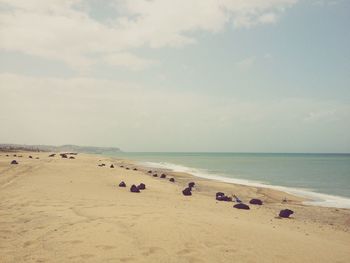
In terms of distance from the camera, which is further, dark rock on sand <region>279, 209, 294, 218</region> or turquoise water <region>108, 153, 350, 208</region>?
turquoise water <region>108, 153, 350, 208</region>

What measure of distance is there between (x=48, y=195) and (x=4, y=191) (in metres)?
2.72

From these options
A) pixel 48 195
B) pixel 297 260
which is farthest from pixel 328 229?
pixel 48 195

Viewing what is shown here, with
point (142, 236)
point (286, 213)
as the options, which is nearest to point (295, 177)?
point (286, 213)

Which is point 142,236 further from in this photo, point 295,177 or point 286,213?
point 295,177

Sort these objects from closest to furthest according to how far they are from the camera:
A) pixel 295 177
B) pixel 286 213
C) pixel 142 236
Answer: pixel 142 236 < pixel 286 213 < pixel 295 177

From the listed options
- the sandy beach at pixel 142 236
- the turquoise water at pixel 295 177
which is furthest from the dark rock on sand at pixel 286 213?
the turquoise water at pixel 295 177

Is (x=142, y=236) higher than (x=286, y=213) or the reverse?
higher

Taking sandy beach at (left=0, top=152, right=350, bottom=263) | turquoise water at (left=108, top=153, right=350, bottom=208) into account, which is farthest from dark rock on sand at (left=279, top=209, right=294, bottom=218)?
turquoise water at (left=108, top=153, right=350, bottom=208)

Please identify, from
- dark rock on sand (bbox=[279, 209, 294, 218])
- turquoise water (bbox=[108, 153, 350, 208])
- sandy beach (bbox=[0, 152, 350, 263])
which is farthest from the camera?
turquoise water (bbox=[108, 153, 350, 208])

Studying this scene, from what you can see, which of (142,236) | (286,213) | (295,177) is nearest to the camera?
(142,236)

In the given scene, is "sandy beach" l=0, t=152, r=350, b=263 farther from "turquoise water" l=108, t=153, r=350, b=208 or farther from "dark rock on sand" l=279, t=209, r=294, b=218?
"turquoise water" l=108, t=153, r=350, b=208

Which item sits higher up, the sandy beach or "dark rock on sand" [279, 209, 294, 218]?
the sandy beach

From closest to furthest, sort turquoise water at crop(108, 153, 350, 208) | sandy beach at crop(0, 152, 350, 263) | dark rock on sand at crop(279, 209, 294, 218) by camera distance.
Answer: sandy beach at crop(0, 152, 350, 263), dark rock on sand at crop(279, 209, 294, 218), turquoise water at crop(108, 153, 350, 208)

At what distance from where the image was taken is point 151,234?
924 centimetres
